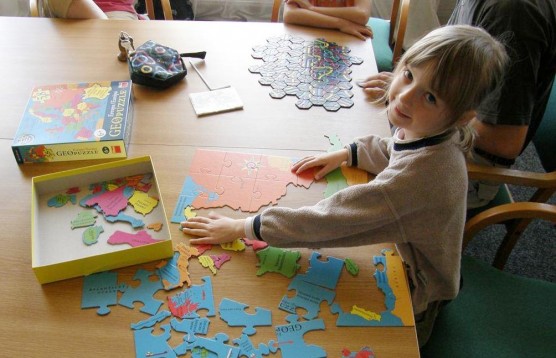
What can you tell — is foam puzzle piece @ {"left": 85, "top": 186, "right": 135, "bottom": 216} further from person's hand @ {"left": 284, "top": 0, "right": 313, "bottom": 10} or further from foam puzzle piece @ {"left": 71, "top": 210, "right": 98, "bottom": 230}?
person's hand @ {"left": 284, "top": 0, "right": 313, "bottom": 10}

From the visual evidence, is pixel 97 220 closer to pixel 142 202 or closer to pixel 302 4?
pixel 142 202

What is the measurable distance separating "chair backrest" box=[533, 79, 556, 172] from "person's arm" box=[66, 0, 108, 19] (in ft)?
5.39

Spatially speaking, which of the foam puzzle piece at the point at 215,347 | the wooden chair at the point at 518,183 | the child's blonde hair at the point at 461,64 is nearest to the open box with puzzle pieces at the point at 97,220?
the foam puzzle piece at the point at 215,347

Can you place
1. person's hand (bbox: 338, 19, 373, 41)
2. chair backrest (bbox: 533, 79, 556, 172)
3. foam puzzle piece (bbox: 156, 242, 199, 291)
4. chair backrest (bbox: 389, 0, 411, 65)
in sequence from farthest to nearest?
chair backrest (bbox: 389, 0, 411, 65) < person's hand (bbox: 338, 19, 373, 41) < chair backrest (bbox: 533, 79, 556, 172) < foam puzzle piece (bbox: 156, 242, 199, 291)

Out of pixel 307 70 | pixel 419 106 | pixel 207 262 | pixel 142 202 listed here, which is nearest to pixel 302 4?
pixel 307 70

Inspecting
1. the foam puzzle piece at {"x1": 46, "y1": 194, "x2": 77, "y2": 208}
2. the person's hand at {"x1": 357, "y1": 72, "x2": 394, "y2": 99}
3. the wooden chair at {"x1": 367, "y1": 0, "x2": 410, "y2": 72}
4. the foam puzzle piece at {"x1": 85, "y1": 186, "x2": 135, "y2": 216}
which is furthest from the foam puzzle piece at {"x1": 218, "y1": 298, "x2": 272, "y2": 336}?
the wooden chair at {"x1": 367, "y1": 0, "x2": 410, "y2": 72}

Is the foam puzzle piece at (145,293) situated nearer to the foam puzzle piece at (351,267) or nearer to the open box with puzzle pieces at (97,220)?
the open box with puzzle pieces at (97,220)

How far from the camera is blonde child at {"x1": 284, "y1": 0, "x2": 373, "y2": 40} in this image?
1668 millimetres

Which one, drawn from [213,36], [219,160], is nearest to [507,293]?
[219,160]

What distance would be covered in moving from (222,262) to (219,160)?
317 mm

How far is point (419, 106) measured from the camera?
0.94 metres

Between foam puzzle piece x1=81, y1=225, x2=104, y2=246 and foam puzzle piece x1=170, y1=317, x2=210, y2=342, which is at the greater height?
foam puzzle piece x1=81, y1=225, x2=104, y2=246

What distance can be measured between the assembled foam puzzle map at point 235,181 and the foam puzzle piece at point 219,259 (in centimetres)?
13

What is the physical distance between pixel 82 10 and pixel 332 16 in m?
0.93
